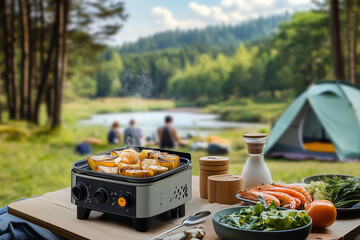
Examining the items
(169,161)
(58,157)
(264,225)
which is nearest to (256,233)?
(264,225)

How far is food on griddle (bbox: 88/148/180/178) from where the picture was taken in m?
1.23

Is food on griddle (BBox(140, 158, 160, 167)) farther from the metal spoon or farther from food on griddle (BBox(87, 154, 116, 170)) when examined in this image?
the metal spoon

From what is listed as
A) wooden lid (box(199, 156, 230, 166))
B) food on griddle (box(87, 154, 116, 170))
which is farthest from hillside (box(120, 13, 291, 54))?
food on griddle (box(87, 154, 116, 170))

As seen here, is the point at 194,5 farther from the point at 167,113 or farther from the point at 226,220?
the point at 226,220

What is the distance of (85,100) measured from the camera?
927cm

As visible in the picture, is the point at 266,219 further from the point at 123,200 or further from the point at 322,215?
the point at 123,200

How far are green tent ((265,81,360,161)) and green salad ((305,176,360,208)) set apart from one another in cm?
415

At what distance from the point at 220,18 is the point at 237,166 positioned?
5.94 meters

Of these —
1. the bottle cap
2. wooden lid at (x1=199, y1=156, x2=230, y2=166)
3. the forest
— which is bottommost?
wooden lid at (x1=199, y1=156, x2=230, y2=166)

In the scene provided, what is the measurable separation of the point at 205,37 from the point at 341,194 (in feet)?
30.1

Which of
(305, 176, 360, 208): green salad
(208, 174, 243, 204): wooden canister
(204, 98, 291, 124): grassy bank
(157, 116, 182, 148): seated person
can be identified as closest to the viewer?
(305, 176, 360, 208): green salad

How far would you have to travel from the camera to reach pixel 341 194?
1.41 metres

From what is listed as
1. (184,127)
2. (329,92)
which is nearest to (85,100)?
(184,127)

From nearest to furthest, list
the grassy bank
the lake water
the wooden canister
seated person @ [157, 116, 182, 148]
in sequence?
the wooden canister → seated person @ [157, 116, 182, 148] → the lake water → the grassy bank
